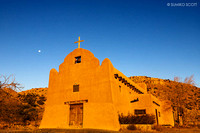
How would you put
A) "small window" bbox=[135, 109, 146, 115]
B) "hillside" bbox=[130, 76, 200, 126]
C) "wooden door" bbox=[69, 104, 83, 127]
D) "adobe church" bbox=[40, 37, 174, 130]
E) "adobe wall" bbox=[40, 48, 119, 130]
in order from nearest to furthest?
"adobe wall" bbox=[40, 48, 119, 130], "adobe church" bbox=[40, 37, 174, 130], "wooden door" bbox=[69, 104, 83, 127], "small window" bbox=[135, 109, 146, 115], "hillside" bbox=[130, 76, 200, 126]

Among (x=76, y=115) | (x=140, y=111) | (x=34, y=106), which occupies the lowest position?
(x=76, y=115)

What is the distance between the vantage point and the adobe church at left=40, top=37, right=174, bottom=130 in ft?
50.9

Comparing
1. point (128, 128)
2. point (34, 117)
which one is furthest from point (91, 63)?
point (34, 117)

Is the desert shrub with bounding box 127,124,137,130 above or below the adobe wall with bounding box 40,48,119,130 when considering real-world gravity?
below

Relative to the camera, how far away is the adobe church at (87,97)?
15.5 metres

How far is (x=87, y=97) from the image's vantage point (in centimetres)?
1669

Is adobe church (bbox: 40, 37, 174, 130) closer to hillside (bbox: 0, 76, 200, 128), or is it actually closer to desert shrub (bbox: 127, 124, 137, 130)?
desert shrub (bbox: 127, 124, 137, 130)

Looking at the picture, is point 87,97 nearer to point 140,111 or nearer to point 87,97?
point 87,97

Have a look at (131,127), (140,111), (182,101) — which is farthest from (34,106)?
(182,101)

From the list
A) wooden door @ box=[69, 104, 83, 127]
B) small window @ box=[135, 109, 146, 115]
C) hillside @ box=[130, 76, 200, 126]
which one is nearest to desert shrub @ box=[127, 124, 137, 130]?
wooden door @ box=[69, 104, 83, 127]

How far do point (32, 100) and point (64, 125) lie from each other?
15.0m

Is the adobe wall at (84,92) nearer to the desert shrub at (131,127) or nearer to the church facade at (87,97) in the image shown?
the church facade at (87,97)

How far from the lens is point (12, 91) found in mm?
12547

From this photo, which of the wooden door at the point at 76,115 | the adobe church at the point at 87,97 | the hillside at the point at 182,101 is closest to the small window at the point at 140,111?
the adobe church at the point at 87,97
